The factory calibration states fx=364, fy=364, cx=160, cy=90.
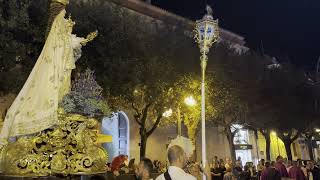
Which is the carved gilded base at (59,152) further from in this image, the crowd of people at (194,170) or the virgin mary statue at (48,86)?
the crowd of people at (194,170)

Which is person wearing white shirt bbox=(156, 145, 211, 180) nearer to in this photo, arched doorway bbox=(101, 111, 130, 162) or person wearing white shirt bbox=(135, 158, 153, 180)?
person wearing white shirt bbox=(135, 158, 153, 180)

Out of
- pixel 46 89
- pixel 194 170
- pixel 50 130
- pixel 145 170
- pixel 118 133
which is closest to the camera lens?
pixel 50 130

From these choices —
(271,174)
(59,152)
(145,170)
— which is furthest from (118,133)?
(59,152)

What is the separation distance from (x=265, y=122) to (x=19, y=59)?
22.1m

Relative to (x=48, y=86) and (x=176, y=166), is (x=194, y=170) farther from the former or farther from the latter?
(x=48, y=86)

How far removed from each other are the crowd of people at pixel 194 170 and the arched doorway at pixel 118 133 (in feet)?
28.2

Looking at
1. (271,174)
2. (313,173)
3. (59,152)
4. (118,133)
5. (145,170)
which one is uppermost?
(118,133)

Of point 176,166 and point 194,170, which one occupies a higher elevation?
point 176,166

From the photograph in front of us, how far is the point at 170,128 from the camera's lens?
33.6m

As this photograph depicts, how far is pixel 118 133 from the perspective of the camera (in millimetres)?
30812

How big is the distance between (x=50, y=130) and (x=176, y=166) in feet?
4.76

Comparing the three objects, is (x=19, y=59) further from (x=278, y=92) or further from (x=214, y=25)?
(x=278, y=92)

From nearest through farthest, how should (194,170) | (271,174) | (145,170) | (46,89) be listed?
(46,89) < (145,170) < (194,170) < (271,174)

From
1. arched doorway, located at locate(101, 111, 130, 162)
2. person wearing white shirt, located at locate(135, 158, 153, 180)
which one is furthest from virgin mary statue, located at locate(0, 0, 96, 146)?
arched doorway, located at locate(101, 111, 130, 162)
